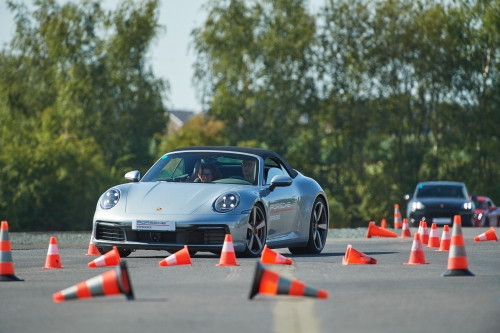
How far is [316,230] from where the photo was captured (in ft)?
50.0

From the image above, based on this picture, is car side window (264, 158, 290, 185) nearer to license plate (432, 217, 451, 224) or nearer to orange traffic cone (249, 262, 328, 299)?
orange traffic cone (249, 262, 328, 299)

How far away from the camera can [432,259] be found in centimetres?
1373

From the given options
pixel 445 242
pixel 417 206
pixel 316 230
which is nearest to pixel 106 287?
pixel 316 230

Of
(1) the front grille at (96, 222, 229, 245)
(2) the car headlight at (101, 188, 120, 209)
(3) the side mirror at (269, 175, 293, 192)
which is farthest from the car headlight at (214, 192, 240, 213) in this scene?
(2) the car headlight at (101, 188, 120, 209)

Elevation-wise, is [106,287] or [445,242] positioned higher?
[106,287]

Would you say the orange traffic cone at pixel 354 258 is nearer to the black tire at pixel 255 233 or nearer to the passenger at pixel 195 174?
the black tire at pixel 255 233

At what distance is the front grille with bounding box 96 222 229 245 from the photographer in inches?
506

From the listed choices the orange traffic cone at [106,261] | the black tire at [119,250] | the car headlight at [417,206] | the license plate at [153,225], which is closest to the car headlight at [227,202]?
the license plate at [153,225]

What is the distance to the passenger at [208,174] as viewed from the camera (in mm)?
13992

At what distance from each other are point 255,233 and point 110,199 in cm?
183

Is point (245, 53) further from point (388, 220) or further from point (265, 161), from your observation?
A: point (265, 161)

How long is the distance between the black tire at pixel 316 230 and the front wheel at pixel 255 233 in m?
1.40

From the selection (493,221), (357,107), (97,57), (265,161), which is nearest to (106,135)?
(97,57)

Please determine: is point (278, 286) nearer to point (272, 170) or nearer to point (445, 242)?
point (272, 170)
